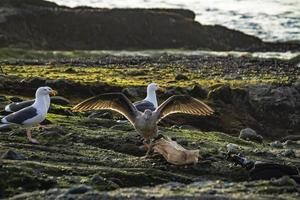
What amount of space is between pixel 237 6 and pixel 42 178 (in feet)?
512

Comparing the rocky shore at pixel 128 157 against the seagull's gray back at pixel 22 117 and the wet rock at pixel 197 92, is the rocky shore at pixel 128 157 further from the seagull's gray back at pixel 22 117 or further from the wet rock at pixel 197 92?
the wet rock at pixel 197 92

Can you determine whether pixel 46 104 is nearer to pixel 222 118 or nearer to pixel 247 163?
pixel 247 163

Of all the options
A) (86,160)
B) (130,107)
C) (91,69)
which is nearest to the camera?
(86,160)

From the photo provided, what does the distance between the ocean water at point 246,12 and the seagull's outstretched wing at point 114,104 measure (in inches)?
3876

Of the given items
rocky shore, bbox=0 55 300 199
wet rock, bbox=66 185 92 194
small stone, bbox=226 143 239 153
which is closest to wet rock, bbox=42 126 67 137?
rocky shore, bbox=0 55 300 199

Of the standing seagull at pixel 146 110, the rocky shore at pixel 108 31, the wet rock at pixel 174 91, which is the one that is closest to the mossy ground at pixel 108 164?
the standing seagull at pixel 146 110

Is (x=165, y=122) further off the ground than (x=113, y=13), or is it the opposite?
(x=113, y=13)

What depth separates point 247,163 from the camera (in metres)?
17.4

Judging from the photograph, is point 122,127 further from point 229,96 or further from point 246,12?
point 246,12

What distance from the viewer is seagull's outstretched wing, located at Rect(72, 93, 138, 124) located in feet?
60.8

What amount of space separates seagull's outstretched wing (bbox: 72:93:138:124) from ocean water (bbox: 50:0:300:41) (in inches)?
3876

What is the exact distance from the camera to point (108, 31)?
118500 millimetres

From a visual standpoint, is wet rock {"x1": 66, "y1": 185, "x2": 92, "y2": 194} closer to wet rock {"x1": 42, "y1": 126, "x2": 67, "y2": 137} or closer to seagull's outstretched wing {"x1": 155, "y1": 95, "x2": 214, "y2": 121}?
seagull's outstretched wing {"x1": 155, "y1": 95, "x2": 214, "y2": 121}

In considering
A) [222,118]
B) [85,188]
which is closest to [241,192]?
[85,188]
